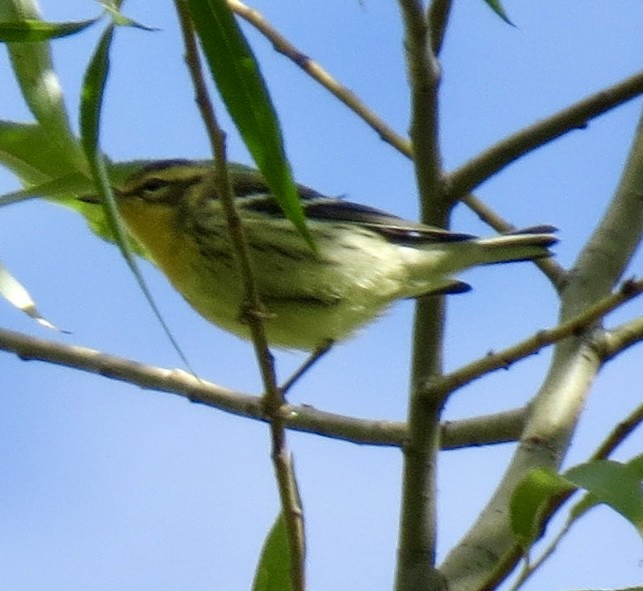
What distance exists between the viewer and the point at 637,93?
2793 mm

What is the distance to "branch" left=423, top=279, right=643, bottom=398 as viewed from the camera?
1.80m

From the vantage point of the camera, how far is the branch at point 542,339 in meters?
1.80

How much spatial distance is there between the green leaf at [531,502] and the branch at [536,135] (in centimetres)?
103

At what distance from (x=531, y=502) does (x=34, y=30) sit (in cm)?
98

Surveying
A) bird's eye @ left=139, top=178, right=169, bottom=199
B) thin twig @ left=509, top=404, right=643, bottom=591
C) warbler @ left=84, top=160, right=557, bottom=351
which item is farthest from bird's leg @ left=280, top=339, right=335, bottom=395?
thin twig @ left=509, top=404, right=643, bottom=591

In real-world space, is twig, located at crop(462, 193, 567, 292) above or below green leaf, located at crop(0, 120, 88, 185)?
above

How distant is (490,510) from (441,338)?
48 cm

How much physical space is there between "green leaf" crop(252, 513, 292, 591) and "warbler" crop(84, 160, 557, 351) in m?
1.29

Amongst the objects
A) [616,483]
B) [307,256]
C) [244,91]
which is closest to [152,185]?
[307,256]

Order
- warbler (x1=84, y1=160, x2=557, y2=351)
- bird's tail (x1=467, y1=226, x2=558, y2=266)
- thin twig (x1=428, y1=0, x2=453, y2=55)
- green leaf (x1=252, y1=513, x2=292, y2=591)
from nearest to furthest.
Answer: green leaf (x1=252, y1=513, x2=292, y2=591)
thin twig (x1=428, y1=0, x2=453, y2=55)
bird's tail (x1=467, y1=226, x2=558, y2=266)
warbler (x1=84, y1=160, x2=557, y2=351)

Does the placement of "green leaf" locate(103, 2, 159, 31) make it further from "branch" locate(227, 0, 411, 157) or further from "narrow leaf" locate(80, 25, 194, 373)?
"branch" locate(227, 0, 411, 157)

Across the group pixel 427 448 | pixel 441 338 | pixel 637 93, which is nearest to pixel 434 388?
pixel 427 448

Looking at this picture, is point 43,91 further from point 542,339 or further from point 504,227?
point 504,227

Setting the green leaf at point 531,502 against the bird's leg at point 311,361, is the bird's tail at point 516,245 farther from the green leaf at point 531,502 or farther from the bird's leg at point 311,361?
the green leaf at point 531,502
